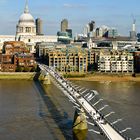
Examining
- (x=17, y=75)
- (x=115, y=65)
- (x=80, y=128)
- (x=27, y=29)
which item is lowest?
(x=80, y=128)

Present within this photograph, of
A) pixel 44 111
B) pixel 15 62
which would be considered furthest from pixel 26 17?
pixel 44 111

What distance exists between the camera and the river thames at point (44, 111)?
44.5ft

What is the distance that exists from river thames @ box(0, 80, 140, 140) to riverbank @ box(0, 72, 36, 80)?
6421 millimetres

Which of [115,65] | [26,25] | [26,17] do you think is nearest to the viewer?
[115,65]

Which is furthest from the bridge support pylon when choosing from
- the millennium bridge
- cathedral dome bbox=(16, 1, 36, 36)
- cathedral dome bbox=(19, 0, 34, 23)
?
cathedral dome bbox=(19, 0, 34, 23)

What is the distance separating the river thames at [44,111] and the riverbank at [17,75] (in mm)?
6421

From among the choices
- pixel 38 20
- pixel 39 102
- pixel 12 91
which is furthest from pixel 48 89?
pixel 38 20

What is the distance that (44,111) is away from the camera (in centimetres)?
1712

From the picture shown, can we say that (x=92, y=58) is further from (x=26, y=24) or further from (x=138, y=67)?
(x=26, y=24)

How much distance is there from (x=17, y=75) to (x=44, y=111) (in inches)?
613

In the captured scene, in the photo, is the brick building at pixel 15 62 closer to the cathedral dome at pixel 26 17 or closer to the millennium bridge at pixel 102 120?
the millennium bridge at pixel 102 120

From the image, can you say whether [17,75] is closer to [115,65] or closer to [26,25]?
[115,65]

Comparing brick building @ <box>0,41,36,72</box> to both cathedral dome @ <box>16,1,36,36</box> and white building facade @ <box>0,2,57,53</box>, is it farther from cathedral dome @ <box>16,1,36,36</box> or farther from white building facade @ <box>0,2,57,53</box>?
cathedral dome @ <box>16,1,36,36</box>

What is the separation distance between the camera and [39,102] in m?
19.5
